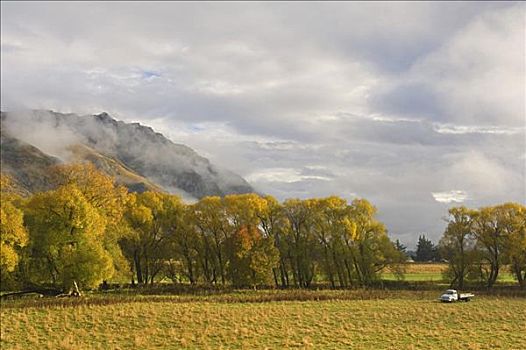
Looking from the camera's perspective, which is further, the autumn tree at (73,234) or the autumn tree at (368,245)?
the autumn tree at (368,245)

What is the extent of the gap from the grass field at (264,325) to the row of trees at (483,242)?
66.9 ft

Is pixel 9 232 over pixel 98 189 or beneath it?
beneath

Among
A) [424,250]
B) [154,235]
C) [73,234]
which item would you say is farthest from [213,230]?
[424,250]

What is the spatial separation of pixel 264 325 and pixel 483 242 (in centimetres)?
4492

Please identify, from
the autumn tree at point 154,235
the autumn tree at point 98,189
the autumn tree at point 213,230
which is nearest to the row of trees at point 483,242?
the autumn tree at point 213,230

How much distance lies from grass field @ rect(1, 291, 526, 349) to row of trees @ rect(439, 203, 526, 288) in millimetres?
20385

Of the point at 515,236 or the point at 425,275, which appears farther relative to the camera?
the point at 425,275

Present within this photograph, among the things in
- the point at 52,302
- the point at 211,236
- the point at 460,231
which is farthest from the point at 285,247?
the point at 52,302

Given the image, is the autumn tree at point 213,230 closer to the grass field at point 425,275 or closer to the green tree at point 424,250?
the grass field at point 425,275

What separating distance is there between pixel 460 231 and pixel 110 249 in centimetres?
4677

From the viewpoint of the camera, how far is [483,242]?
6969 centimetres

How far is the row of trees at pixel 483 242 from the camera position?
67.8 m

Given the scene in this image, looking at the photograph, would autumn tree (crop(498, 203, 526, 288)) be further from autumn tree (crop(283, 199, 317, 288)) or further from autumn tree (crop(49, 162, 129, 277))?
autumn tree (crop(49, 162, 129, 277))

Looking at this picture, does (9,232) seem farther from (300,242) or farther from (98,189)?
(300,242)
